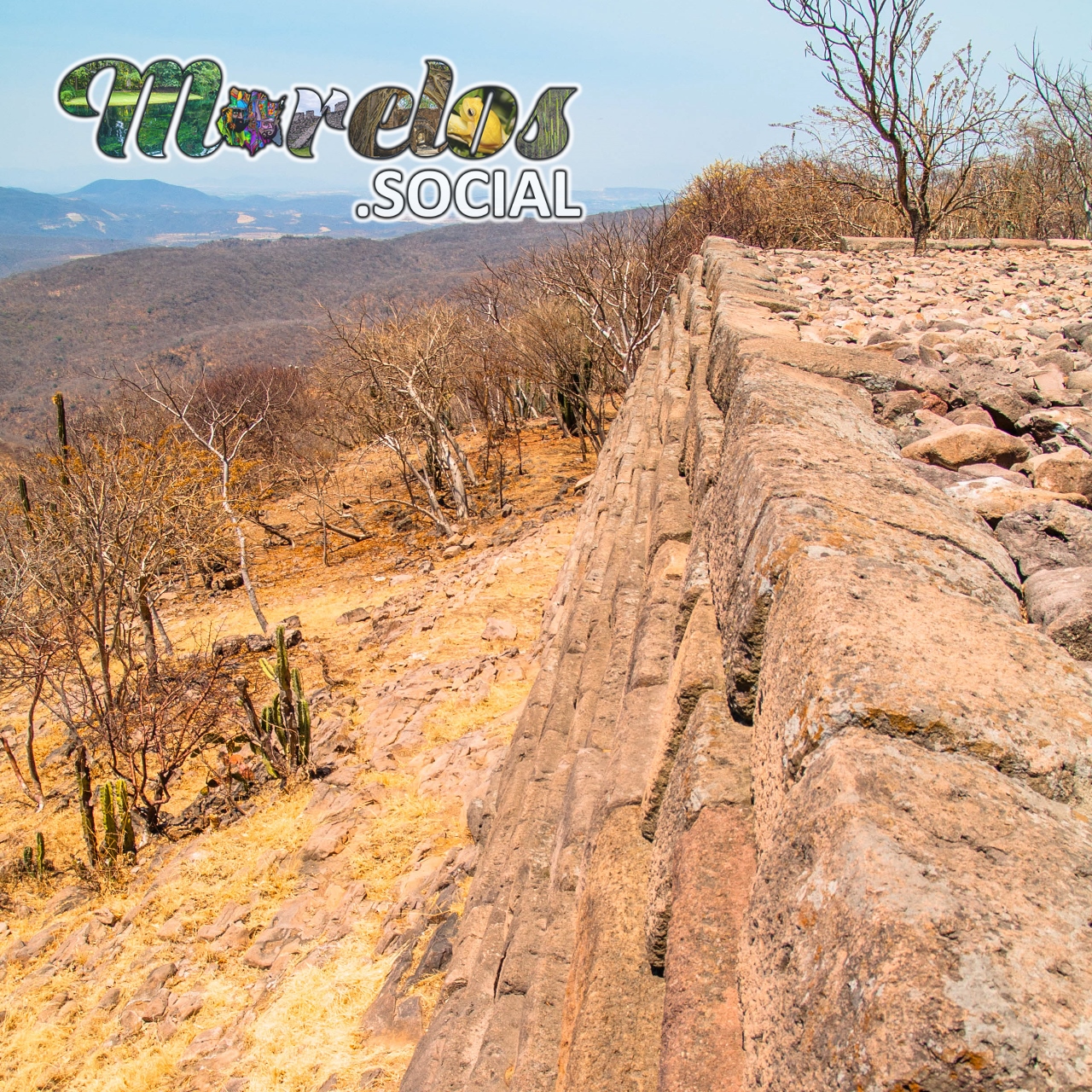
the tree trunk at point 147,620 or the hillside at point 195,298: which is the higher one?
the hillside at point 195,298

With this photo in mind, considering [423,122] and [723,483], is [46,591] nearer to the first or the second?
[723,483]

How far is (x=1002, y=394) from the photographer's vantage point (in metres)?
2.59

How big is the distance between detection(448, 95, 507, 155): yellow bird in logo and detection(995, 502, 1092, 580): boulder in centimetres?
2613

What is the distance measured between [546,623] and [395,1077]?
440 cm

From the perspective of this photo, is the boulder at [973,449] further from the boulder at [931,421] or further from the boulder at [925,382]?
the boulder at [925,382]

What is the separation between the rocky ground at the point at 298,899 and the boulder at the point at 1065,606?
347cm

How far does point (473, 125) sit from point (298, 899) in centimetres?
2651

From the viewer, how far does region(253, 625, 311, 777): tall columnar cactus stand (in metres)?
7.19

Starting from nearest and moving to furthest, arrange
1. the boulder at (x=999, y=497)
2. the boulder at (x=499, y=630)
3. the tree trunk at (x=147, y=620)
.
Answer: the boulder at (x=999, y=497), the boulder at (x=499, y=630), the tree trunk at (x=147, y=620)

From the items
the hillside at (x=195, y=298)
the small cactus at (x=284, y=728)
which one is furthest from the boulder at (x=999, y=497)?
the hillside at (x=195, y=298)

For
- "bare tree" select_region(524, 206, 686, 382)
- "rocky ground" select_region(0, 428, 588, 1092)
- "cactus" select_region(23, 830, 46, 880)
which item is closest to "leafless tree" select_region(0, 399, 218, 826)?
"rocky ground" select_region(0, 428, 588, 1092)

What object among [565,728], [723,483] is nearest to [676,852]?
[723,483]

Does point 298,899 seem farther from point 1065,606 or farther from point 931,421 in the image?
point 1065,606

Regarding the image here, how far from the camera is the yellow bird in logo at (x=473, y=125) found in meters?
24.8
